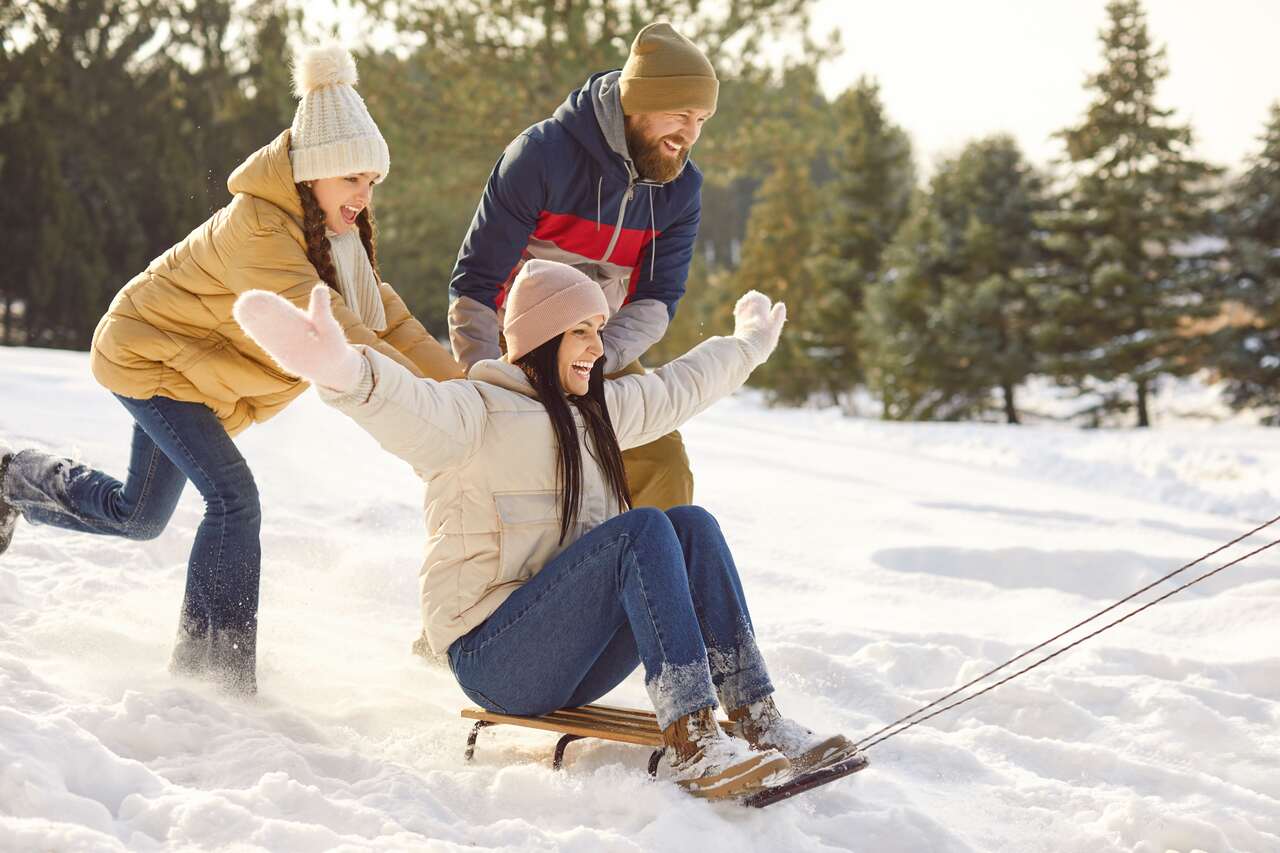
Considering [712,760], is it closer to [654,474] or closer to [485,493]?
[485,493]

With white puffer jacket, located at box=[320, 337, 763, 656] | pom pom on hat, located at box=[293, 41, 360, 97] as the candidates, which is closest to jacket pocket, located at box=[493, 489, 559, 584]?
white puffer jacket, located at box=[320, 337, 763, 656]

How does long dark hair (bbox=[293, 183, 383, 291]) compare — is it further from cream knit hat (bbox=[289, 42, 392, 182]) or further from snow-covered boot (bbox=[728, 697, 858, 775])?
snow-covered boot (bbox=[728, 697, 858, 775])

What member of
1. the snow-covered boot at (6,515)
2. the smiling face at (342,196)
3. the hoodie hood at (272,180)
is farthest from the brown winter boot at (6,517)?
the smiling face at (342,196)

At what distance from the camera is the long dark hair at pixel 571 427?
115 inches

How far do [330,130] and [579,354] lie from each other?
940 mm

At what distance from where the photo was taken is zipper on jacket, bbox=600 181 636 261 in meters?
3.69

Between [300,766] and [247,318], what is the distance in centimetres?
114

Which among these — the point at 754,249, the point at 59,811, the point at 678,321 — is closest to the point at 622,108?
the point at 59,811

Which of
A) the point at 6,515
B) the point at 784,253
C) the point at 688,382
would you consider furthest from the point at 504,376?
the point at 784,253

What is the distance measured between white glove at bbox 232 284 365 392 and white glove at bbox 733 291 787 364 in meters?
1.40

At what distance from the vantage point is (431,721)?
343 cm

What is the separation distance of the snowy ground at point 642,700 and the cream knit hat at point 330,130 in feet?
4.82

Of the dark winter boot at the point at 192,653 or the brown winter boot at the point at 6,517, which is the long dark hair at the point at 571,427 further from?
the brown winter boot at the point at 6,517

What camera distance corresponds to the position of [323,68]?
3.33 m
